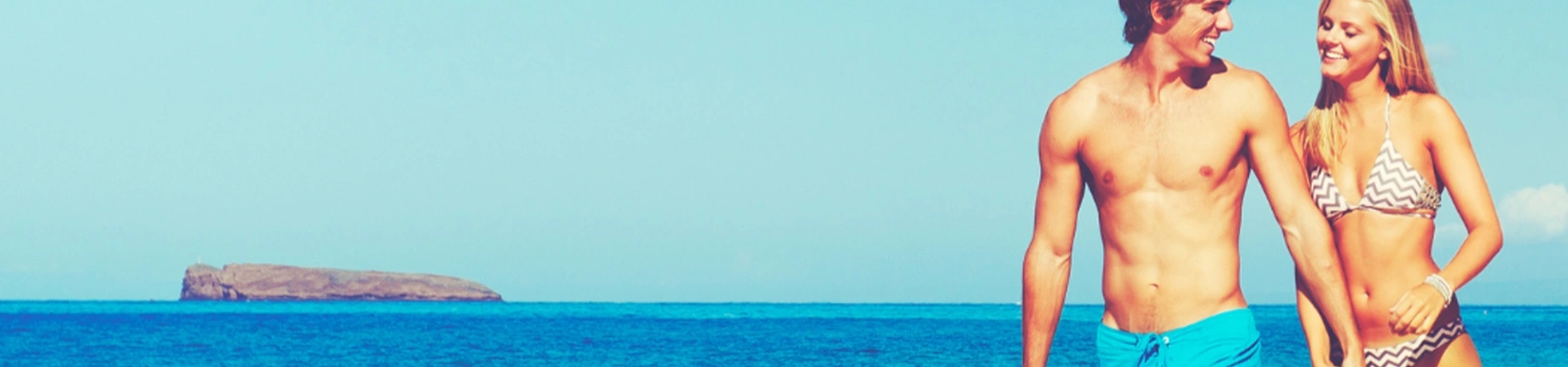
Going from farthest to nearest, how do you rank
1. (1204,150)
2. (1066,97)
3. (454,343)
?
(454,343), (1066,97), (1204,150)

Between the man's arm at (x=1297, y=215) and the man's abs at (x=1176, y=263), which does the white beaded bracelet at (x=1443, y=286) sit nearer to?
the man's arm at (x=1297, y=215)

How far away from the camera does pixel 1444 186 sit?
674 cm

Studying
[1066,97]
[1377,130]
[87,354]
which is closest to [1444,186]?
[1377,130]

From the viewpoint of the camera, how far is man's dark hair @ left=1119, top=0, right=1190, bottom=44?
6.39m

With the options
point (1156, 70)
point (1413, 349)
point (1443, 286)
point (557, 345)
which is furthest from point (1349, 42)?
point (557, 345)

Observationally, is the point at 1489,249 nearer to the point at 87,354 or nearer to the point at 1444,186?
the point at 1444,186

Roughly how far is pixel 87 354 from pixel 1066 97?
235ft

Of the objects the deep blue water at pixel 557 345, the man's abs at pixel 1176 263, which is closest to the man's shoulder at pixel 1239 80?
the man's abs at pixel 1176 263

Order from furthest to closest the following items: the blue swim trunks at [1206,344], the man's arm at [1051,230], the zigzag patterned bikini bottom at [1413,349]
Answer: the man's arm at [1051,230] → the zigzag patterned bikini bottom at [1413,349] → the blue swim trunks at [1206,344]

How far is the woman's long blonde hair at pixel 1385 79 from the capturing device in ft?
21.7

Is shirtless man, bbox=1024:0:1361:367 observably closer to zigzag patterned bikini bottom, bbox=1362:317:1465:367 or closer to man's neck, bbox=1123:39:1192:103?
man's neck, bbox=1123:39:1192:103

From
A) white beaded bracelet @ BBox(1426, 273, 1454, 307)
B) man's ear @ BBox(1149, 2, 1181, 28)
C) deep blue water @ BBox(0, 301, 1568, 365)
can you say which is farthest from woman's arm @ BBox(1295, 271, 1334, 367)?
deep blue water @ BBox(0, 301, 1568, 365)

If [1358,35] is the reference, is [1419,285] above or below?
below

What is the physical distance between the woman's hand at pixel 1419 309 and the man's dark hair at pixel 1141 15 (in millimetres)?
1372
